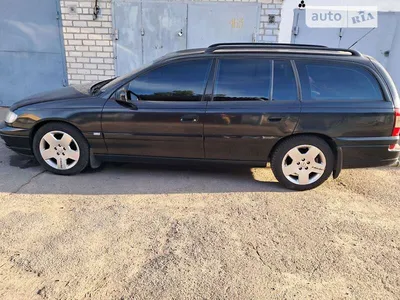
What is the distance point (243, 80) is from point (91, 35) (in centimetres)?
485

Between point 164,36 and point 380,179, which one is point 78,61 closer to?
point 164,36

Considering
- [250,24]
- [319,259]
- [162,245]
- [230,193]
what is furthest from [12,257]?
[250,24]

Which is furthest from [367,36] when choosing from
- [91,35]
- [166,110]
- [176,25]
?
[91,35]

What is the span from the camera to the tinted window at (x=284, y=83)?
144 inches

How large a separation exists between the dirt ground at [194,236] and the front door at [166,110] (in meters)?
0.54

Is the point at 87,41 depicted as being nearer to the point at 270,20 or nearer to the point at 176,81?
the point at 270,20

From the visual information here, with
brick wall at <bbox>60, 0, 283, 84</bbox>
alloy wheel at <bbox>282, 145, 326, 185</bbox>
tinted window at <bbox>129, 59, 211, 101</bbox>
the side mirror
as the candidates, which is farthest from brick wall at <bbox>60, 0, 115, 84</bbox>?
alloy wheel at <bbox>282, 145, 326, 185</bbox>

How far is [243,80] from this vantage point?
3697mm

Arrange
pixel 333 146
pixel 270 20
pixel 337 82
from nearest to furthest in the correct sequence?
pixel 337 82
pixel 333 146
pixel 270 20

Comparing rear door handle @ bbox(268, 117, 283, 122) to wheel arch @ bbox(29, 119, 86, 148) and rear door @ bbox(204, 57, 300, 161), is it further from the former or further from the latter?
wheel arch @ bbox(29, 119, 86, 148)

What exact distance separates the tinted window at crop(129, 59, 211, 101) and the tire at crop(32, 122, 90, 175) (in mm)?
969

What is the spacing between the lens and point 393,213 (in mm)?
3408

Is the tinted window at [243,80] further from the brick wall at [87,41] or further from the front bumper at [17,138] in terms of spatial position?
the brick wall at [87,41]

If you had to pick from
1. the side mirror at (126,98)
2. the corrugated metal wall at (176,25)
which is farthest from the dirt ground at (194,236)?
the corrugated metal wall at (176,25)
